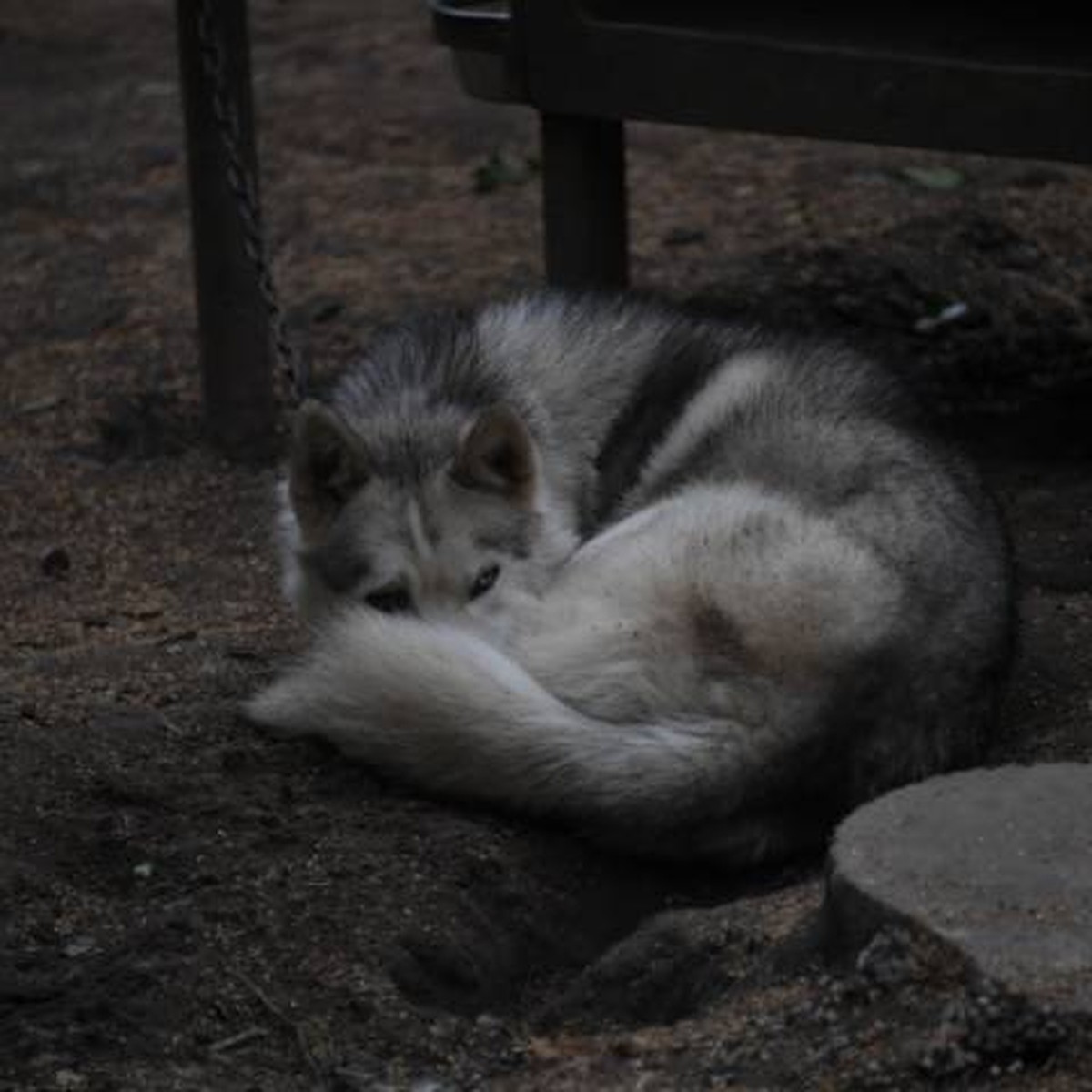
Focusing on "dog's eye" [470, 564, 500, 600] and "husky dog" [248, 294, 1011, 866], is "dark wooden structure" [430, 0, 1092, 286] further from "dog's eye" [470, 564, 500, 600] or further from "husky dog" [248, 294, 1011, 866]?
"dog's eye" [470, 564, 500, 600]

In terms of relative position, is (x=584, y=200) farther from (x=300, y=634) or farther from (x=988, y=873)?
(x=988, y=873)

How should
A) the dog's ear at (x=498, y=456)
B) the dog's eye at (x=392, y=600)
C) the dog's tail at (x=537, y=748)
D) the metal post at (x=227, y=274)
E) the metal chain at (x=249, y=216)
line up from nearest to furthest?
1. the dog's tail at (x=537, y=748)
2. the dog's eye at (x=392, y=600)
3. the dog's ear at (x=498, y=456)
4. the metal chain at (x=249, y=216)
5. the metal post at (x=227, y=274)

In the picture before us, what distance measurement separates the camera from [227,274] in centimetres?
775

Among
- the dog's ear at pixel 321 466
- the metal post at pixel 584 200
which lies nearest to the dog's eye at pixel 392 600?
the dog's ear at pixel 321 466

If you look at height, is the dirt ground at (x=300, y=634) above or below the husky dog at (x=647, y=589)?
below

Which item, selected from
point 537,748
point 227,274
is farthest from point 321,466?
point 227,274

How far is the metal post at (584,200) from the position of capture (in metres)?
7.12

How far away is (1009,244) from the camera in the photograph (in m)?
8.75

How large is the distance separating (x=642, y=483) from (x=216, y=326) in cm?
243

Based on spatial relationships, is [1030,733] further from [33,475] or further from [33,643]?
[33,475]

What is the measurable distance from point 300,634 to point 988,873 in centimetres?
236

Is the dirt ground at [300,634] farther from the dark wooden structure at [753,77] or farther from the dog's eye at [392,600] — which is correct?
the dark wooden structure at [753,77]

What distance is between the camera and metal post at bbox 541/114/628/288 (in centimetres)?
712

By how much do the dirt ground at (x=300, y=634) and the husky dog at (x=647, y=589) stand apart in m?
0.17
